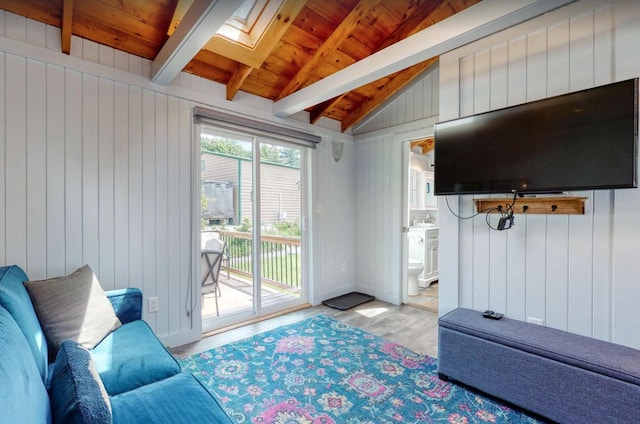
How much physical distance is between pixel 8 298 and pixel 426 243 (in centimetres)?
431

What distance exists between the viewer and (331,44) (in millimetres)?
2688

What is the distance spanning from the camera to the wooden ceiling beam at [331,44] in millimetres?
2445

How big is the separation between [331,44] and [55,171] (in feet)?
7.88

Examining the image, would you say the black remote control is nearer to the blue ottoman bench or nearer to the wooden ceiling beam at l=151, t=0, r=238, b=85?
the blue ottoman bench

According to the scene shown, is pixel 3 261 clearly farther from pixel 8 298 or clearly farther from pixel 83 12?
pixel 83 12

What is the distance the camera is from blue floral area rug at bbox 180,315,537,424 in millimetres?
1772

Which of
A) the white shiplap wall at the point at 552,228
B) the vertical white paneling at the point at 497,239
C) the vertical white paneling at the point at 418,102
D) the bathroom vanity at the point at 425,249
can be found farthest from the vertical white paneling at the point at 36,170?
the bathroom vanity at the point at 425,249

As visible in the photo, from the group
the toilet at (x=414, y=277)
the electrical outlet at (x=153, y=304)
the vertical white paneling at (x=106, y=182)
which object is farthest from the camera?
the toilet at (x=414, y=277)

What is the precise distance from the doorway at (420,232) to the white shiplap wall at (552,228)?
45.0 inches

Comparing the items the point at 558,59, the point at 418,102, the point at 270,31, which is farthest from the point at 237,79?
the point at 558,59

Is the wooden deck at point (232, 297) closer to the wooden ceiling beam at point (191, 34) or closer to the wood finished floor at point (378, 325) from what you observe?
the wood finished floor at point (378, 325)

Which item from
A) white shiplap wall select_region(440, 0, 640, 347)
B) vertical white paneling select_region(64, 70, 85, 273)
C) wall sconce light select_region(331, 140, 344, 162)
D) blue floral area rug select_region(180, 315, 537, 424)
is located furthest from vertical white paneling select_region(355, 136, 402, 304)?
vertical white paneling select_region(64, 70, 85, 273)

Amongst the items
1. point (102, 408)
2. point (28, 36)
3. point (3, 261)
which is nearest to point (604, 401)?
point (102, 408)

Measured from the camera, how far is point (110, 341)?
174 cm
